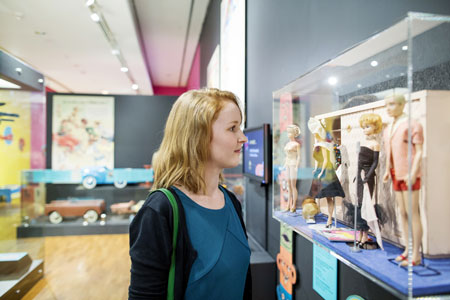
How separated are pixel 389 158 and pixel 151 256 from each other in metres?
0.66

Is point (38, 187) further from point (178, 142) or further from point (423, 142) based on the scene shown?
point (423, 142)

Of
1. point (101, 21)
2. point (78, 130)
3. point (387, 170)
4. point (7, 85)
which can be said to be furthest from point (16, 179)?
point (78, 130)

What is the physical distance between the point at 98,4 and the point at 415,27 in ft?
15.5

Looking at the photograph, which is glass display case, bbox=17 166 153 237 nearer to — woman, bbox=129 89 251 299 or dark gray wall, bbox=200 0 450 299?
dark gray wall, bbox=200 0 450 299

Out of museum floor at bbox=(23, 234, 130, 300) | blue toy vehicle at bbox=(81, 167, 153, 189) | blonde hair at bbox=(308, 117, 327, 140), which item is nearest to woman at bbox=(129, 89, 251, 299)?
blonde hair at bbox=(308, 117, 327, 140)

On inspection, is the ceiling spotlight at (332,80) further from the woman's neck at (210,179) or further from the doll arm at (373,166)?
the woman's neck at (210,179)

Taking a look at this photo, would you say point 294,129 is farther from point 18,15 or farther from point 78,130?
point 78,130

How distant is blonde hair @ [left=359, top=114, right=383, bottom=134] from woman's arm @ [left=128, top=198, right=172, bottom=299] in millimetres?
597

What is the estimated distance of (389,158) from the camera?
749 mm

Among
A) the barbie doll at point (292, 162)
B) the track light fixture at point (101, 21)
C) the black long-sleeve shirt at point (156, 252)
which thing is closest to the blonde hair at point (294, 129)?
the barbie doll at point (292, 162)

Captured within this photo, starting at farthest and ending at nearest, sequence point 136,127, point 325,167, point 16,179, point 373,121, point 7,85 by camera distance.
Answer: point 136,127
point 16,179
point 7,85
point 325,167
point 373,121

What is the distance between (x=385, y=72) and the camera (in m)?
0.83

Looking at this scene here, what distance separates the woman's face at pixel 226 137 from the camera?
3.48ft

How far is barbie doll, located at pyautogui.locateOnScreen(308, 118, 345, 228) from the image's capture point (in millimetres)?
1056
